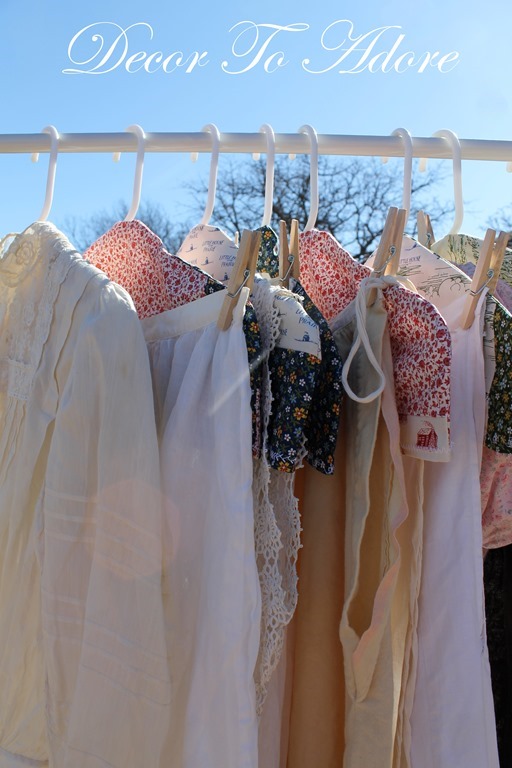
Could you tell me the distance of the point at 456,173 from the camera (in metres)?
0.90

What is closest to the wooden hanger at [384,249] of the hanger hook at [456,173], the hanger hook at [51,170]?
the hanger hook at [456,173]

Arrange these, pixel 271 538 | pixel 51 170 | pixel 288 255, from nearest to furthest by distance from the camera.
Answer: pixel 271 538
pixel 288 255
pixel 51 170

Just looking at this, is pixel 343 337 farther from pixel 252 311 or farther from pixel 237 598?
pixel 237 598

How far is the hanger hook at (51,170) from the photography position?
0.90m

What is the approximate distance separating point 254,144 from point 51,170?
9.7 inches

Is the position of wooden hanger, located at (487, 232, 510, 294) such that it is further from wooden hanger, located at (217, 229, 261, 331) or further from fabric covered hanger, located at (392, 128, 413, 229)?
wooden hanger, located at (217, 229, 261, 331)

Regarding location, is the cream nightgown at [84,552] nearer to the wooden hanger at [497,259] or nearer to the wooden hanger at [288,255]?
the wooden hanger at [288,255]

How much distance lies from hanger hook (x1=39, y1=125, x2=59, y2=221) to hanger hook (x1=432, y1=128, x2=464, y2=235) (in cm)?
46

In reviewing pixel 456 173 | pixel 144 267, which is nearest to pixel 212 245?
pixel 144 267

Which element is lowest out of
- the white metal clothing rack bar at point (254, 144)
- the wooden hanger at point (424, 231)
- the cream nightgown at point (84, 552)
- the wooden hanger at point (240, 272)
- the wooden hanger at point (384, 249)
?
the cream nightgown at point (84, 552)

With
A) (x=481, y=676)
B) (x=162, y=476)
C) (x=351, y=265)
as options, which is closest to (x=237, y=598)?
(x=162, y=476)

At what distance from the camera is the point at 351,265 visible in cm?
82

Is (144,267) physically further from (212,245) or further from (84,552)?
(84,552)

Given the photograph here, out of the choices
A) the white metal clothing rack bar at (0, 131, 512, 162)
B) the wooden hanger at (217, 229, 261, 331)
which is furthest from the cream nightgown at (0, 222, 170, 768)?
the white metal clothing rack bar at (0, 131, 512, 162)
